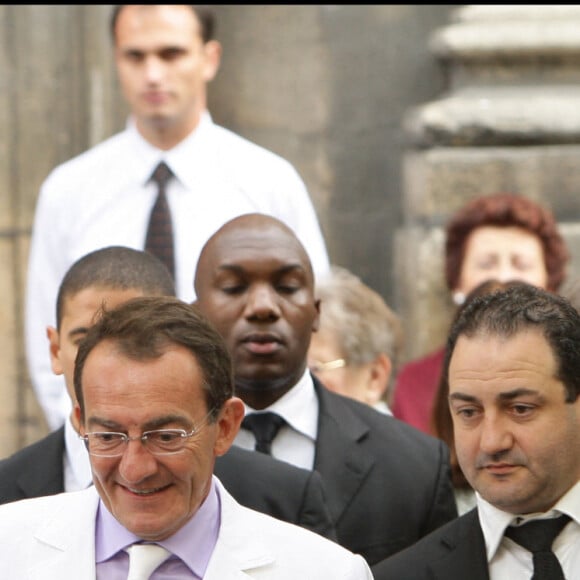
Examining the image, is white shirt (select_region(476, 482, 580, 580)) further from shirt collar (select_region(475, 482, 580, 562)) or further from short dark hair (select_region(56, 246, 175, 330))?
short dark hair (select_region(56, 246, 175, 330))

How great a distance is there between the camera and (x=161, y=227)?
6.04m

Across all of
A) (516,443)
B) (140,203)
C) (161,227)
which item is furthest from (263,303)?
(140,203)

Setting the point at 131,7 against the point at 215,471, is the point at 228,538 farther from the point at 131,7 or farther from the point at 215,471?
the point at 131,7

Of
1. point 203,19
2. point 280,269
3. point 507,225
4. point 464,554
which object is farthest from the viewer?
point 203,19

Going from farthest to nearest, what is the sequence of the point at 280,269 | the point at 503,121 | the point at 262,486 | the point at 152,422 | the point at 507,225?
the point at 503,121 < the point at 507,225 < the point at 280,269 < the point at 262,486 < the point at 152,422

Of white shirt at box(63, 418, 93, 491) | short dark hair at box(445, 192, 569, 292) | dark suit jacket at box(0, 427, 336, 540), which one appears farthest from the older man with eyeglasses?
short dark hair at box(445, 192, 569, 292)

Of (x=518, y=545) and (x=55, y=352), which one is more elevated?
(x=55, y=352)

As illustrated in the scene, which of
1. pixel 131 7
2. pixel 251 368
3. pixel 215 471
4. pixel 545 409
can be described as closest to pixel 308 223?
pixel 131 7

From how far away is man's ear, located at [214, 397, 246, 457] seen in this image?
11.8 ft

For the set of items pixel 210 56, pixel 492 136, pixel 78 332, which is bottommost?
pixel 78 332

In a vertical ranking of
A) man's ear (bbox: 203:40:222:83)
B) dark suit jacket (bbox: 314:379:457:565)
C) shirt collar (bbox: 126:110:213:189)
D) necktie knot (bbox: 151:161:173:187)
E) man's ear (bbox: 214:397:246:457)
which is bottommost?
dark suit jacket (bbox: 314:379:457:565)

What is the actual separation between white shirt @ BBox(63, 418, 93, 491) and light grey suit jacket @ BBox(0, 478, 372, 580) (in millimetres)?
750

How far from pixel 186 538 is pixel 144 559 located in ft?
0.34

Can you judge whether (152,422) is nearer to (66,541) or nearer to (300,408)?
(66,541)
